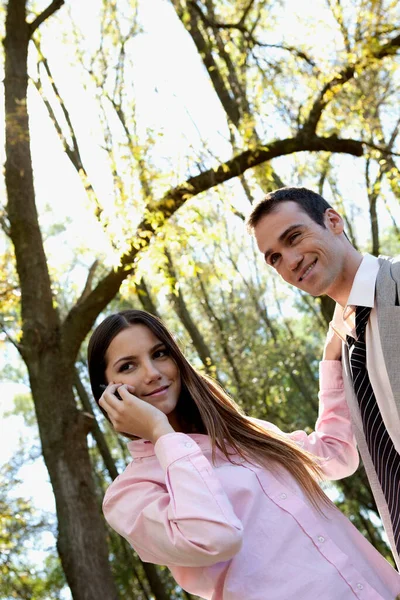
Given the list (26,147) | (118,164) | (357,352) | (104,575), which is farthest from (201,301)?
(357,352)

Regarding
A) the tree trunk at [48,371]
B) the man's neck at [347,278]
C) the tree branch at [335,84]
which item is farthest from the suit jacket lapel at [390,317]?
the tree branch at [335,84]

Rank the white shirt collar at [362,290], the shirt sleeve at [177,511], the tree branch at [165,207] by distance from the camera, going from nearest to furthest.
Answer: the shirt sleeve at [177,511]
the white shirt collar at [362,290]
the tree branch at [165,207]

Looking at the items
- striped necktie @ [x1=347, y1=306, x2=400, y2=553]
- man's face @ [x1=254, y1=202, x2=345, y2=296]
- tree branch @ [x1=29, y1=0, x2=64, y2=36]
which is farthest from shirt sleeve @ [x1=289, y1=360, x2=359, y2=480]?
tree branch @ [x1=29, y1=0, x2=64, y2=36]

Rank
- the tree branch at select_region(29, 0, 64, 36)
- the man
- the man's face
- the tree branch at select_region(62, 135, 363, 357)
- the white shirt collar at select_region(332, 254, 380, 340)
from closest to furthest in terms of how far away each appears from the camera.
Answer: the man < the white shirt collar at select_region(332, 254, 380, 340) < the man's face < the tree branch at select_region(62, 135, 363, 357) < the tree branch at select_region(29, 0, 64, 36)

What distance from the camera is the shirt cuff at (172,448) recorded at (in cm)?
220

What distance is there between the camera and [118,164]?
7.94 meters

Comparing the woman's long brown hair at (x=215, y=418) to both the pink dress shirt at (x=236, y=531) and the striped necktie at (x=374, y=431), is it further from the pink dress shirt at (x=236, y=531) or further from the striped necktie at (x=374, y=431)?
the striped necktie at (x=374, y=431)

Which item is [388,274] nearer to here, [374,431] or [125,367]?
[374,431]

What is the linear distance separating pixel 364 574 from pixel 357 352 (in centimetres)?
78

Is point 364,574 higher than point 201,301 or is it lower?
lower

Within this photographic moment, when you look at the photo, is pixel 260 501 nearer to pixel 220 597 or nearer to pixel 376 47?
pixel 220 597

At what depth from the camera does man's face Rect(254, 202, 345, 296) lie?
2799 mm

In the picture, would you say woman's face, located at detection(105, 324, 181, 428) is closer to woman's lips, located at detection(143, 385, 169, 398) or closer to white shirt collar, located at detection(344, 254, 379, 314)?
woman's lips, located at detection(143, 385, 169, 398)

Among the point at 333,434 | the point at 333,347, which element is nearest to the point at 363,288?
the point at 333,347
